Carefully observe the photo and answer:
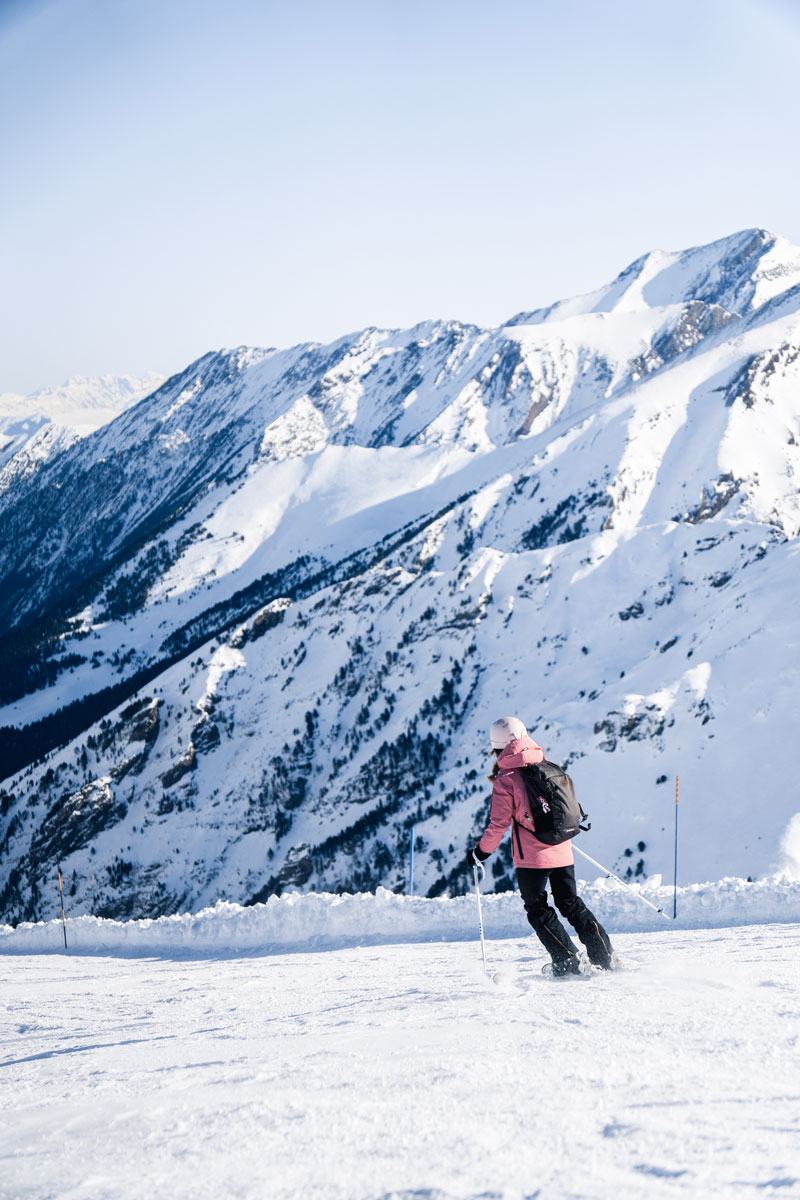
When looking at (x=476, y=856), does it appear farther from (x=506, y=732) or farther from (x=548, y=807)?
(x=506, y=732)

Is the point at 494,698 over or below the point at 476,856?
over

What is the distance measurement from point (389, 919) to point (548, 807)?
30.6 feet

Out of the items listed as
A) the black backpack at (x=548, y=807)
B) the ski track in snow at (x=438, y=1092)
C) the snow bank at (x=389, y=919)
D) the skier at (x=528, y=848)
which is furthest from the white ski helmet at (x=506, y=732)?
the snow bank at (x=389, y=919)

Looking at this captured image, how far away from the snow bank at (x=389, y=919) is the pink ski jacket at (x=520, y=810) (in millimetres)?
6233

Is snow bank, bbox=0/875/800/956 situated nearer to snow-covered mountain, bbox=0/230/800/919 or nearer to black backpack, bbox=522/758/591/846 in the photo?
black backpack, bbox=522/758/591/846

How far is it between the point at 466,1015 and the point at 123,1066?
10.6ft

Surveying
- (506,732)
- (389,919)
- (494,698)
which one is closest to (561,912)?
(506,732)

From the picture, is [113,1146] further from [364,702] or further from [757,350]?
[757,350]

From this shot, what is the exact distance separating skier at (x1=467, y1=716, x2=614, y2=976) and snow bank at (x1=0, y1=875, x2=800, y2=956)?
578cm

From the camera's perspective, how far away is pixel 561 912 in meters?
8.84

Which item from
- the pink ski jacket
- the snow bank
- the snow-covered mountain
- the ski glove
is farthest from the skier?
the snow-covered mountain

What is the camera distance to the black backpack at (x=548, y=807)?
8.55 m

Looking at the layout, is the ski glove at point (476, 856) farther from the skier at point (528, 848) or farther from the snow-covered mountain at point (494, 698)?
the snow-covered mountain at point (494, 698)

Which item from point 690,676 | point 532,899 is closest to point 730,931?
point 532,899
